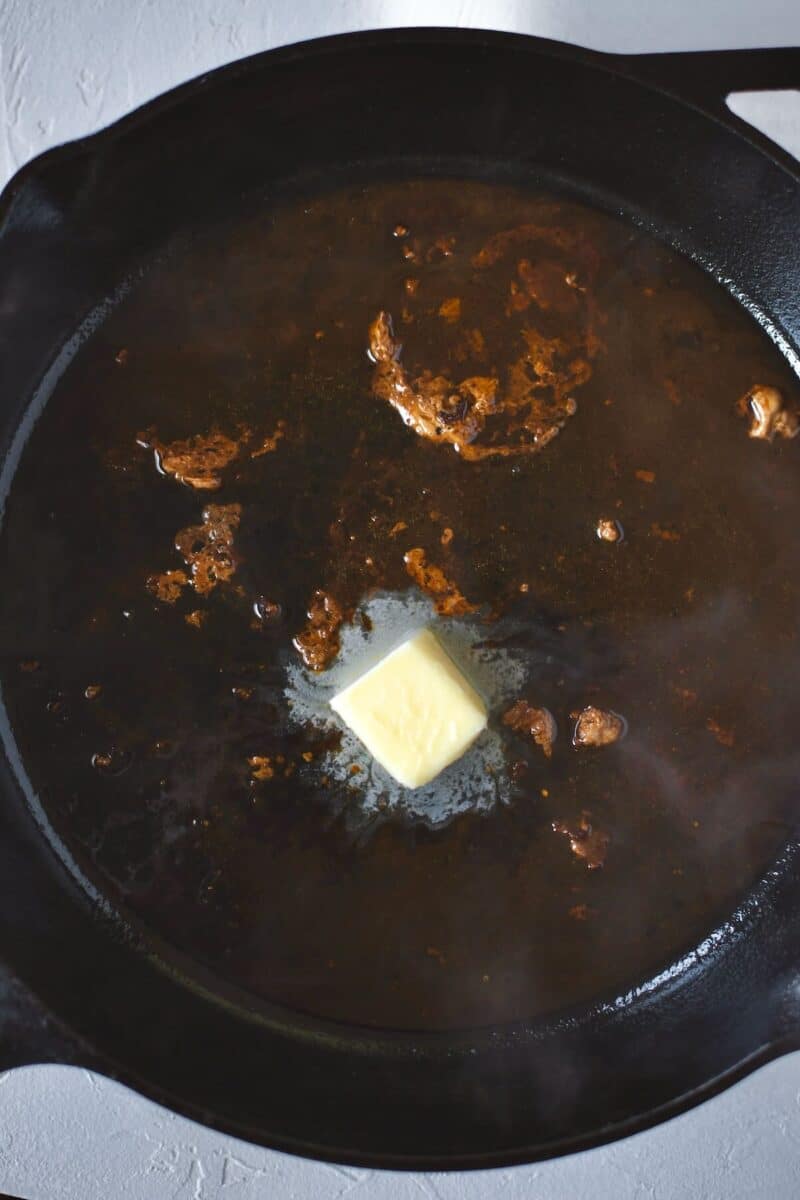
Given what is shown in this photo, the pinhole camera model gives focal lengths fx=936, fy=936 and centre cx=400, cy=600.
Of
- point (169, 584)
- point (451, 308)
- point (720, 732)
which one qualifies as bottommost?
point (720, 732)

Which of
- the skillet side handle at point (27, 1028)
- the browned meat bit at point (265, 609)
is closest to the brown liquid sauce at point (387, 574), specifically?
the browned meat bit at point (265, 609)

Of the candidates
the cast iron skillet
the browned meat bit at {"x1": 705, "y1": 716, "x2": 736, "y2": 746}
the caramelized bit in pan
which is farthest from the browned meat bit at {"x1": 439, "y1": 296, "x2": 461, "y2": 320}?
the browned meat bit at {"x1": 705, "y1": 716, "x2": 736, "y2": 746}

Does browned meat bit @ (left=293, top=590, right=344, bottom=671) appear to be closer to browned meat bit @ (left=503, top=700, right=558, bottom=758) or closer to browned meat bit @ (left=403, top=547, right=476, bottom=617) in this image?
browned meat bit @ (left=403, top=547, right=476, bottom=617)

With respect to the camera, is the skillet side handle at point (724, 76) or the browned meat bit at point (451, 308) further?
the browned meat bit at point (451, 308)

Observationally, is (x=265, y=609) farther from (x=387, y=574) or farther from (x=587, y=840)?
(x=587, y=840)

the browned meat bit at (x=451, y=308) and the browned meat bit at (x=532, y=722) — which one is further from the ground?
the browned meat bit at (x=451, y=308)

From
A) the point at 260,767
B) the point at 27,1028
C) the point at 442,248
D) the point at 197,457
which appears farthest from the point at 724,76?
the point at 27,1028

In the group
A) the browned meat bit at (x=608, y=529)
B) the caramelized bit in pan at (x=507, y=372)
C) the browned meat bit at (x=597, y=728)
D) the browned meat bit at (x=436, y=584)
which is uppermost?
the caramelized bit in pan at (x=507, y=372)

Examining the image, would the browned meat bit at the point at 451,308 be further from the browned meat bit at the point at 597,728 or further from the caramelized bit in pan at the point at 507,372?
the browned meat bit at the point at 597,728
